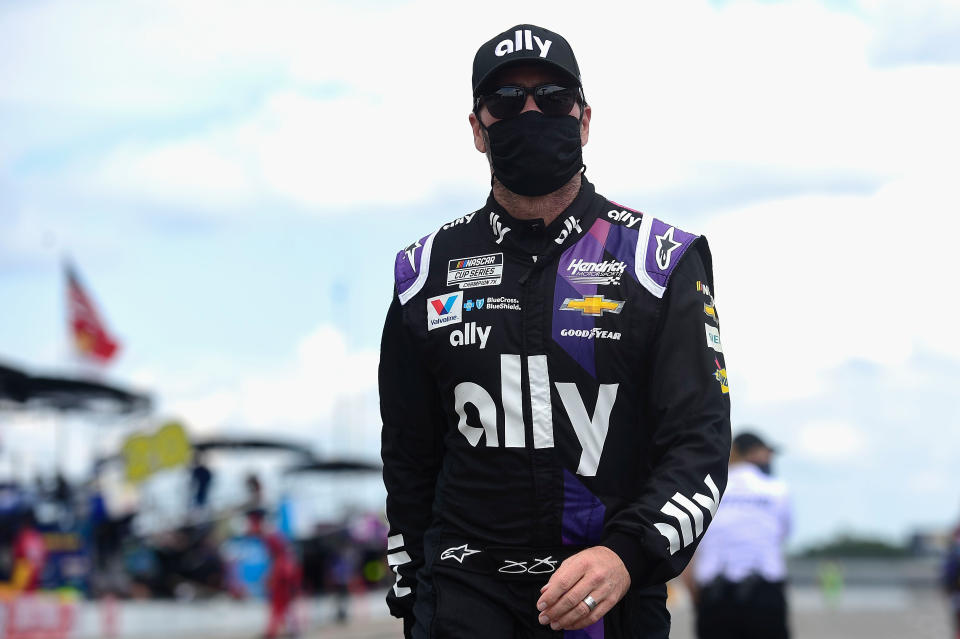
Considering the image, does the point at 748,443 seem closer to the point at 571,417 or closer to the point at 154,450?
the point at 571,417

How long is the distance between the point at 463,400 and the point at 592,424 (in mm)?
309

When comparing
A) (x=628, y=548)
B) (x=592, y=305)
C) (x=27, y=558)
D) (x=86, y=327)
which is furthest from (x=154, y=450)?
(x=628, y=548)

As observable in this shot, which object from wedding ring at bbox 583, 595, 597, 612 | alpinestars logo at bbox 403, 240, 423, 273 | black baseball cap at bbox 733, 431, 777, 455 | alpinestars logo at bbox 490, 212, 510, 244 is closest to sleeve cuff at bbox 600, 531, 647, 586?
wedding ring at bbox 583, 595, 597, 612

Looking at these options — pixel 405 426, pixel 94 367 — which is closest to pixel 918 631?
pixel 94 367

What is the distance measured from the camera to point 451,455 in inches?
131

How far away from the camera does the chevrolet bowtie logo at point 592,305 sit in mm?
3195

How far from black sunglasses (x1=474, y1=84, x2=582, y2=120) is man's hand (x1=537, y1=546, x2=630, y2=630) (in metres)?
1.05

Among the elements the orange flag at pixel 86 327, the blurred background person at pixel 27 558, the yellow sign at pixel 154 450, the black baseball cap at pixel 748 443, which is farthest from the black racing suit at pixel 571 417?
the orange flag at pixel 86 327

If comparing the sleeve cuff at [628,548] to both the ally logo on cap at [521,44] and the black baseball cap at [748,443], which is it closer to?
the ally logo on cap at [521,44]

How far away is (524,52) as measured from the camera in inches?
131

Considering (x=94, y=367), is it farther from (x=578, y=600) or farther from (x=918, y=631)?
(x=578, y=600)

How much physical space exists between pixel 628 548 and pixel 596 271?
2.12 feet

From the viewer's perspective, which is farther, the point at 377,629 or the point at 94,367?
the point at 94,367

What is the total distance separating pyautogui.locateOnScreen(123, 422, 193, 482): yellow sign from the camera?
19266 mm
